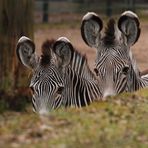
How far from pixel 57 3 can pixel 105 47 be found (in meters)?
30.1

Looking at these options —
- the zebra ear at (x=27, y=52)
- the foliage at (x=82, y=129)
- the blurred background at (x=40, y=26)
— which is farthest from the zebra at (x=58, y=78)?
the blurred background at (x=40, y=26)

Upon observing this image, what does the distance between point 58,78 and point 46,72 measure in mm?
171

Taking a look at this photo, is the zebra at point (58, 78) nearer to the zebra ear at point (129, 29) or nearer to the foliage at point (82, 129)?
the zebra ear at point (129, 29)

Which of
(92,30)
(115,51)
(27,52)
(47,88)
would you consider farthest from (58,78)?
(92,30)

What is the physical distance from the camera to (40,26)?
3250cm

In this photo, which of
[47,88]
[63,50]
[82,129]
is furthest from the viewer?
[63,50]

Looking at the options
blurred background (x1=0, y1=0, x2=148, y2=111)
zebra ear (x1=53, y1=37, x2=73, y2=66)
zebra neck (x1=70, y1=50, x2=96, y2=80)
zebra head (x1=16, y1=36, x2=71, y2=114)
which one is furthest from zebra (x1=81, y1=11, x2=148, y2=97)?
blurred background (x1=0, y1=0, x2=148, y2=111)

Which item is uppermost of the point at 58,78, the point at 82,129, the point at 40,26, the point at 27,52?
the point at 27,52

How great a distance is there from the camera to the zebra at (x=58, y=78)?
8.42 m

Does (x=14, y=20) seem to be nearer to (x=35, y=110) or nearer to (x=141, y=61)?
(x=35, y=110)

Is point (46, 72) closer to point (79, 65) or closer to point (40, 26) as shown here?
point (79, 65)

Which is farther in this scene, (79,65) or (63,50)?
(79,65)

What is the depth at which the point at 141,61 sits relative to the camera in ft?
70.4

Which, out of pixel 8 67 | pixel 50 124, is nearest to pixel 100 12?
pixel 8 67
